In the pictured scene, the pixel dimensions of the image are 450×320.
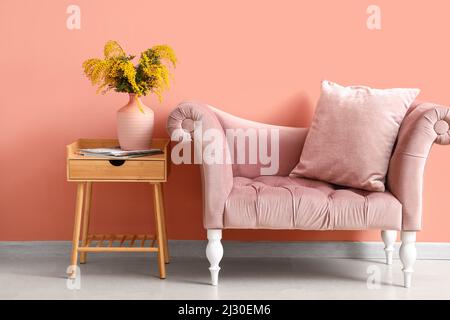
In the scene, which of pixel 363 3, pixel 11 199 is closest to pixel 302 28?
pixel 363 3

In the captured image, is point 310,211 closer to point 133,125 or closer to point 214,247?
point 214,247

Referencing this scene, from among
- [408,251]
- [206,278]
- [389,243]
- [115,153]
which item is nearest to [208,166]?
[115,153]

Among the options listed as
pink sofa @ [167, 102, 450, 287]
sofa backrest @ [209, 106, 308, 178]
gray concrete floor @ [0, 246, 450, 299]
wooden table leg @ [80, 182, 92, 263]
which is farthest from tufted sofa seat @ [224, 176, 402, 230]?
wooden table leg @ [80, 182, 92, 263]

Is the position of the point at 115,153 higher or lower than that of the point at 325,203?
higher

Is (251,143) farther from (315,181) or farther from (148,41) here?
(148,41)

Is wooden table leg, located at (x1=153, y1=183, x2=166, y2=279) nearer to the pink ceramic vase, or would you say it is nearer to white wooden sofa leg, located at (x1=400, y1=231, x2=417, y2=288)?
the pink ceramic vase

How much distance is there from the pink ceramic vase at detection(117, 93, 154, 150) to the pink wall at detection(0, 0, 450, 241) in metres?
0.31

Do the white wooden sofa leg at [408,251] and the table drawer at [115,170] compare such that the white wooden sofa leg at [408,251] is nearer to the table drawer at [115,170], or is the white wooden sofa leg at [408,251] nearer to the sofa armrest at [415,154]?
the sofa armrest at [415,154]

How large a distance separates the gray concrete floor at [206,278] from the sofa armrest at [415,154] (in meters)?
0.37

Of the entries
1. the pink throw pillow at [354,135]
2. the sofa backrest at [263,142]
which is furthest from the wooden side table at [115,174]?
the pink throw pillow at [354,135]

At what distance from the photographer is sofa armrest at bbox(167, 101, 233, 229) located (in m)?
3.06

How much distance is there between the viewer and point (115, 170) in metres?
3.20

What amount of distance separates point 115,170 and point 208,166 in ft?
1.50

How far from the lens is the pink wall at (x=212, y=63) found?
11.8 feet
